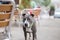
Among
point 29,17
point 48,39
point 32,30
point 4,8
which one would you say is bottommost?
point 48,39

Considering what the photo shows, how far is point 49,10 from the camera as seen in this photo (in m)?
9.59

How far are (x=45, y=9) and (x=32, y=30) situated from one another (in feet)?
22.3

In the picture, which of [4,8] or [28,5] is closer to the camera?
[4,8]

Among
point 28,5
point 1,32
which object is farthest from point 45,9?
point 1,32

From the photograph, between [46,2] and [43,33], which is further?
[46,2]

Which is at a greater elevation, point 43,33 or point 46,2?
point 46,2

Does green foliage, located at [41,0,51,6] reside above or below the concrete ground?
above

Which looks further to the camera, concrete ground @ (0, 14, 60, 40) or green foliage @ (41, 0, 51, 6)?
green foliage @ (41, 0, 51, 6)

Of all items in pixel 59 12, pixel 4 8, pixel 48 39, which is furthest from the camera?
pixel 59 12

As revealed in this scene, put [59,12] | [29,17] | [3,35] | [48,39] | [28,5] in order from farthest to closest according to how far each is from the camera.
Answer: [59,12]
[28,5]
[48,39]
[29,17]
[3,35]

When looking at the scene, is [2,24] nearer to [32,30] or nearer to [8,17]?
[8,17]

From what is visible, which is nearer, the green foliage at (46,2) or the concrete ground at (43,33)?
the concrete ground at (43,33)

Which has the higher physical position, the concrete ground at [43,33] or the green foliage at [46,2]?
the green foliage at [46,2]

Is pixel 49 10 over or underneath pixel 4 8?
underneath
